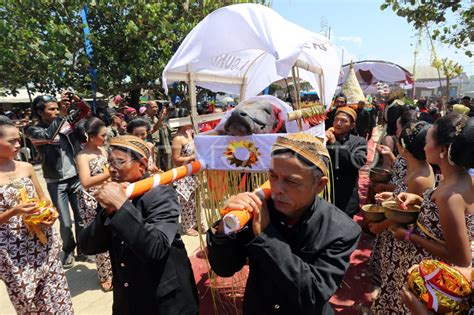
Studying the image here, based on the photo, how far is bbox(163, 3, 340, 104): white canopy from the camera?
8.26 feet

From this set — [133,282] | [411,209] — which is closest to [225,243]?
[133,282]

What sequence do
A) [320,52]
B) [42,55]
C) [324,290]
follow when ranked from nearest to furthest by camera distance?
[324,290] → [320,52] → [42,55]

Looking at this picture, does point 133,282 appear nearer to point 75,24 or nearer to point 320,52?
point 320,52

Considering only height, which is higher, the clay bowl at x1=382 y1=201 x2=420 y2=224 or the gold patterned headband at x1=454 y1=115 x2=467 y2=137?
the gold patterned headband at x1=454 y1=115 x2=467 y2=137

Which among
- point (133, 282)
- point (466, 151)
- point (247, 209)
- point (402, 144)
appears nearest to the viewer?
point (247, 209)

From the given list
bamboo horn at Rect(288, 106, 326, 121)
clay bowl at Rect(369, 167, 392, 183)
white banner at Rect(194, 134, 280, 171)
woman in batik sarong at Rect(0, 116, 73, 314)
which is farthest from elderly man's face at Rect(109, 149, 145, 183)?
clay bowl at Rect(369, 167, 392, 183)

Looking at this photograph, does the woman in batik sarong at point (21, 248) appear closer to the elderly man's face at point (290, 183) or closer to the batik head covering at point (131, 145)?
the batik head covering at point (131, 145)

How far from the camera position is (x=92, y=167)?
3418 mm

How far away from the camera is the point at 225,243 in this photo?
139 centimetres

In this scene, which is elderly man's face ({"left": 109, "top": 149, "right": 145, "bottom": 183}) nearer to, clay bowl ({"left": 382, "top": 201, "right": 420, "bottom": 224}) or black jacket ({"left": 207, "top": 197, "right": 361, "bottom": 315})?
black jacket ({"left": 207, "top": 197, "right": 361, "bottom": 315})

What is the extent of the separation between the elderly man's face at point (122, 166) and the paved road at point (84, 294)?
83.8 inches

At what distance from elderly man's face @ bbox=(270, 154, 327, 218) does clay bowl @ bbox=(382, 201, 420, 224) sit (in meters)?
1.07

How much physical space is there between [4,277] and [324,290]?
2.54 meters

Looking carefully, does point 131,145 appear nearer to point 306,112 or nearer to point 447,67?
point 306,112
